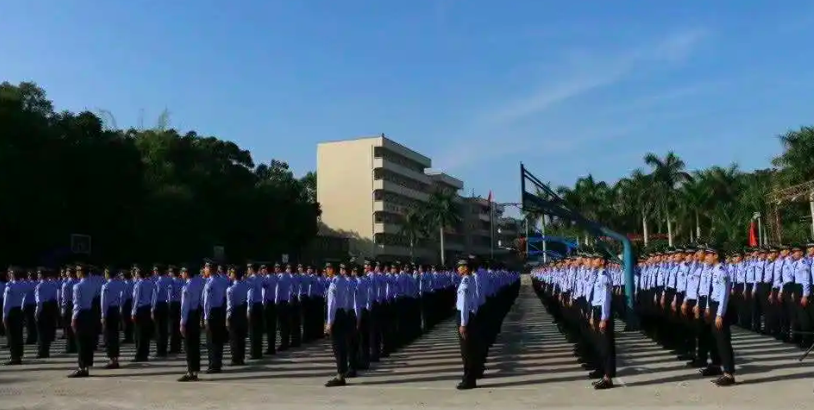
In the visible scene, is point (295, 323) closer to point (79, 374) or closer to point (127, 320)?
point (127, 320)

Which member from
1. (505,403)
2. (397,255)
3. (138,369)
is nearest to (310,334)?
(138,369)

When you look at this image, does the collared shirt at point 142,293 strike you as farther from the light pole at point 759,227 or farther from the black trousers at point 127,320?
the light pole at point 759,227

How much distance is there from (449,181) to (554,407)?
103 meters

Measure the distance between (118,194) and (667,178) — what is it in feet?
132

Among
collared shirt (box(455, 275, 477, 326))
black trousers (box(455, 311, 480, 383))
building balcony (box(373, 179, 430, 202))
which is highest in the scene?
building balcony (box(373, 179, 430, 202))

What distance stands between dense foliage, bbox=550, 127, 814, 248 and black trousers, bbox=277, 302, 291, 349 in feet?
98.1

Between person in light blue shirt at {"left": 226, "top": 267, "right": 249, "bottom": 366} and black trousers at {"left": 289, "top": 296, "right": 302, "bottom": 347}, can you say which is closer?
person in light blue shirt at {"left": 226, "top": 267, "right": 249, "bottom": 366}

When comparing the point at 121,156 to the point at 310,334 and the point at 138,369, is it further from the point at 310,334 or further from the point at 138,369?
the point at 138,369

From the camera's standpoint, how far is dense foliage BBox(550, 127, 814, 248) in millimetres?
39938

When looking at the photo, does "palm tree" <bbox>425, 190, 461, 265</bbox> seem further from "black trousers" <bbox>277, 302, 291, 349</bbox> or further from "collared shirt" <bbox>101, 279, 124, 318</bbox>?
"collared shirt" <bbox>101, 279, 124, 318</bbox>

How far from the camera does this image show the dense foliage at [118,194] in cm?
3114

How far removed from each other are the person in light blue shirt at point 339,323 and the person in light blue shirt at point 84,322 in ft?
13.7

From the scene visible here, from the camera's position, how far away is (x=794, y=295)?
15562mm

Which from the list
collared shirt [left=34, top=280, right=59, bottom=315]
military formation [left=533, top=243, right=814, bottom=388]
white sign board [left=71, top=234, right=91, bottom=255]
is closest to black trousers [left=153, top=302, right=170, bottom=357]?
collared shirt [left=34, top=280, right=59, bottom=315]
